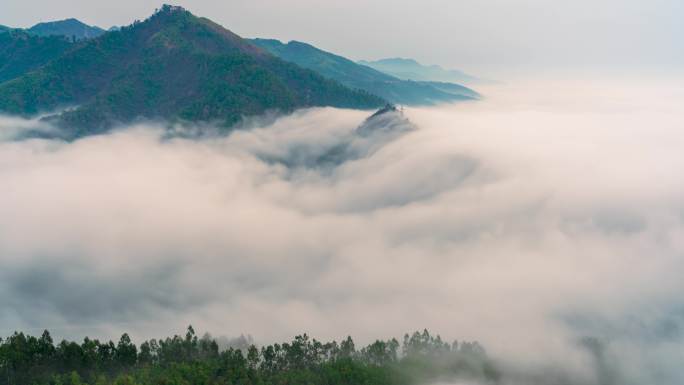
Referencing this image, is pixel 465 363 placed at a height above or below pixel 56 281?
below

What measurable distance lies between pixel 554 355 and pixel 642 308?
47.0 m

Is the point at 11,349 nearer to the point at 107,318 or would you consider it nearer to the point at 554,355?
the point at 107,318

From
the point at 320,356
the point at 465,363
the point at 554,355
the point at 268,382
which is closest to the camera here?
the point at 268,382

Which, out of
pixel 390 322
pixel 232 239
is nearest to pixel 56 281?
pixel 232 239

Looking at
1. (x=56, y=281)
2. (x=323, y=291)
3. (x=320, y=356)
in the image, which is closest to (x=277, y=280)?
(x=323, y=291)

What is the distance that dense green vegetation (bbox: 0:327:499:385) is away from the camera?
69.4m

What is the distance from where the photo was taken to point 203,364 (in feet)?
235

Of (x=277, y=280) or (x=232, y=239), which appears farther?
(x=232, y=239)

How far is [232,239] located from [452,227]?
75748 millimetres

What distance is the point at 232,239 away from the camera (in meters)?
173

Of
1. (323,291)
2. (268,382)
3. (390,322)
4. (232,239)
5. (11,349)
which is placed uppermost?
(232,239)

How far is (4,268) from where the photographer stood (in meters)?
145

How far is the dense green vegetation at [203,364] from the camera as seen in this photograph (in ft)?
228

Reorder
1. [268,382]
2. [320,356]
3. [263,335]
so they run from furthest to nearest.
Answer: [263,335] < [320,356] < [268,382]
